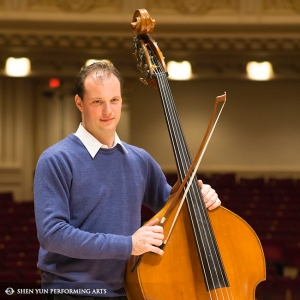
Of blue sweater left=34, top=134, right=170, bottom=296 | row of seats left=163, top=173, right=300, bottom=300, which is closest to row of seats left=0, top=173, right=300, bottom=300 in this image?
row of seats left=163, top=173, right=300, bottom=300

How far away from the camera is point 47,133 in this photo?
410 inches

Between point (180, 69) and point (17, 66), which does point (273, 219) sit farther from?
point (17, 66)

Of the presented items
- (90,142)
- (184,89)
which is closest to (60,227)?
(90,142)

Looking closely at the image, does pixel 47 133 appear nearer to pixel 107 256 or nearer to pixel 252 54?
pixel 252 54

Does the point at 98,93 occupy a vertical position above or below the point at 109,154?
above

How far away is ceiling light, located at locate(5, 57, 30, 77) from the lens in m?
8.76

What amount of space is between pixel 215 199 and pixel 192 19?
21.8 feet

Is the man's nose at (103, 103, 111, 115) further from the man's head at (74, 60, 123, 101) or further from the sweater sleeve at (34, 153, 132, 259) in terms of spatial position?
the sweater sleeve at (34, 153, 132, 259)

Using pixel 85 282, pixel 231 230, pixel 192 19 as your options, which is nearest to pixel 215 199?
pixel 231 230

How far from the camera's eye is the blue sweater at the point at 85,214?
140cm

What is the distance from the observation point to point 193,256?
1.50m

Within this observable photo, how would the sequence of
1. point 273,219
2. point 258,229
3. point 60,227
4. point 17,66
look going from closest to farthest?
point 60,227 < point 258,229 < point 273,219 < point 17,66

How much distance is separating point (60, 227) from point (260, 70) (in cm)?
810

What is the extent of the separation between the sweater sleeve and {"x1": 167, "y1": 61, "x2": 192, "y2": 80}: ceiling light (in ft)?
25.0
